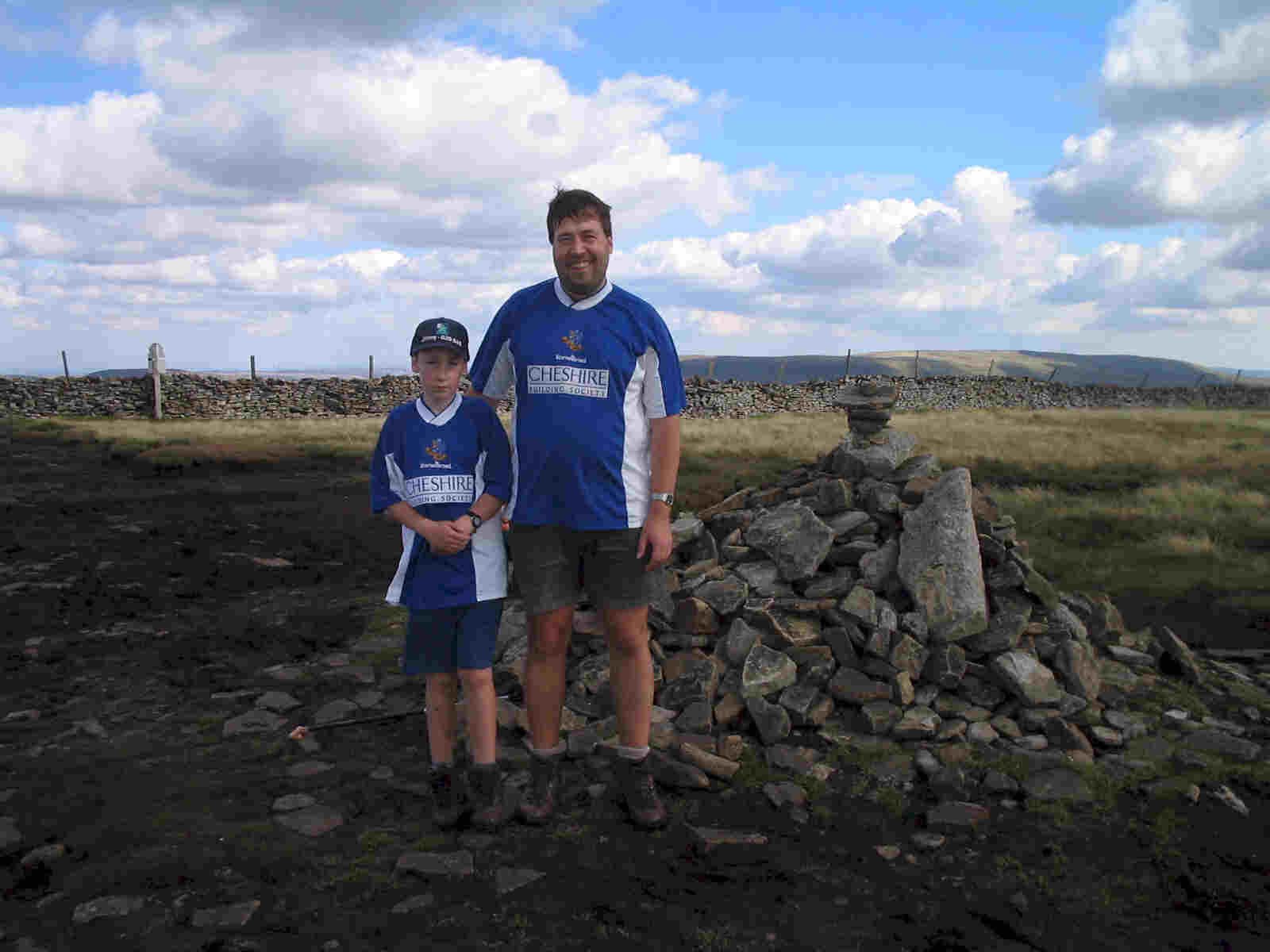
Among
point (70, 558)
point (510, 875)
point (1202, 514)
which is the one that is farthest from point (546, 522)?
point (1202, 514)

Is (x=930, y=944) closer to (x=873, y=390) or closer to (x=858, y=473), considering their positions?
(x=858, y=473)

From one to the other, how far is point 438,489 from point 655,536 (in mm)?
989

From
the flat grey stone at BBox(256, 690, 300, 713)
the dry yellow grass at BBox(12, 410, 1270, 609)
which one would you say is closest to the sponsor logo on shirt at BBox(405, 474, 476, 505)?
the flat grey stone at BBox(256, 690, 300, 713)

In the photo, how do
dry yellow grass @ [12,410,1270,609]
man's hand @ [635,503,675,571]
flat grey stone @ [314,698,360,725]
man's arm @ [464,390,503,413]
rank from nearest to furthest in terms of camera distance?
man's hand @ [635,503,675,571] → man's arm @ [464,390,503,413] → flat grey stone @ [314,698,360,725] → dry yellow grass @ [12,410,1270,609]

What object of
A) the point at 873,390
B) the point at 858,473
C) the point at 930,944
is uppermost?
the point at 873,390

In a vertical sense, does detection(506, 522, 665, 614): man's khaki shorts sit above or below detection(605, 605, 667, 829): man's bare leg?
above

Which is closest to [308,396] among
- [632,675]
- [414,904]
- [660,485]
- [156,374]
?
[156,374]

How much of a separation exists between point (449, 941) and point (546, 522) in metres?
1.61

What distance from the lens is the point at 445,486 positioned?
393 cm

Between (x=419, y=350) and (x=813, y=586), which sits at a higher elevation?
(x=419, y=350)

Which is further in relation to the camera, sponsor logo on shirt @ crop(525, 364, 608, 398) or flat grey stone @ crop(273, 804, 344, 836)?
flat grey stone @ crop(273, 804, 344, 836)

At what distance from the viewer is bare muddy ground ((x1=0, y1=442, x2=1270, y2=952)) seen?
325 cm

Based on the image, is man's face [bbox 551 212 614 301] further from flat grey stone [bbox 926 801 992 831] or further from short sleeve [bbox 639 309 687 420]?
flat grey stone [bbox 926 801 992 831]

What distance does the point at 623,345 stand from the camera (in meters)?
3.75
